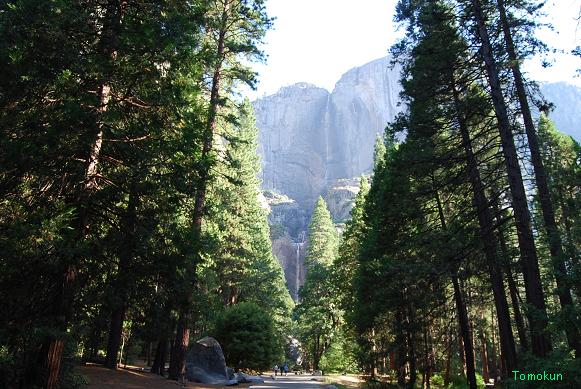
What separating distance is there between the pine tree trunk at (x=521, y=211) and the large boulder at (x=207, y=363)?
528 inches

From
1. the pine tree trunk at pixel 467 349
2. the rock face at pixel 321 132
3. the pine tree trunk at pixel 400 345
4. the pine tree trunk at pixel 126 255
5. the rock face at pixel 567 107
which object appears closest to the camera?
the pine tree trunk at pixel 126 255

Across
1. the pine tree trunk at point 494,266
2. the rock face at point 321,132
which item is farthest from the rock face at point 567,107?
the pine tree trunk at point 494,266

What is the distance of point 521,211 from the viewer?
9430 mm

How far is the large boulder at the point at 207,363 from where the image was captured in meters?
17.6

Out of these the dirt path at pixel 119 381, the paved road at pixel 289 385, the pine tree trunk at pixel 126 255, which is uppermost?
the pine tree trunk at pixel 126 255

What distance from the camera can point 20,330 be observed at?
22.4ft

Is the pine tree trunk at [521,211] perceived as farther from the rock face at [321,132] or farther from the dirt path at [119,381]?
the rock face at [321,132]

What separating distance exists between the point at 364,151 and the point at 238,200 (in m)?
103

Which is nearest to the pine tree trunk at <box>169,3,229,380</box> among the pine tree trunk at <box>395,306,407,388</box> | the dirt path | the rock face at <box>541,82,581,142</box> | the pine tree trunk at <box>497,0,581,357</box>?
the dirt path

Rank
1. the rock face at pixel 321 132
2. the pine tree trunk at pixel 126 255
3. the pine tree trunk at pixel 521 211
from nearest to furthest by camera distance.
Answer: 1. the pine tree trunk at pixel 126 255
2. the pine tree trunk at pixel 521 211
3. the rock face at pixel 321 132

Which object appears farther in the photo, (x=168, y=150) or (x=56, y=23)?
(x=168, y=150)

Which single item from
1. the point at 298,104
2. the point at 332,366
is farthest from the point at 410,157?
the point at 298,104

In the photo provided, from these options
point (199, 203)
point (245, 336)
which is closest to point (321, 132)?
point (245, 336)

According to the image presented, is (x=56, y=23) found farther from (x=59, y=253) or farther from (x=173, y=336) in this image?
(x=173, y=336)
